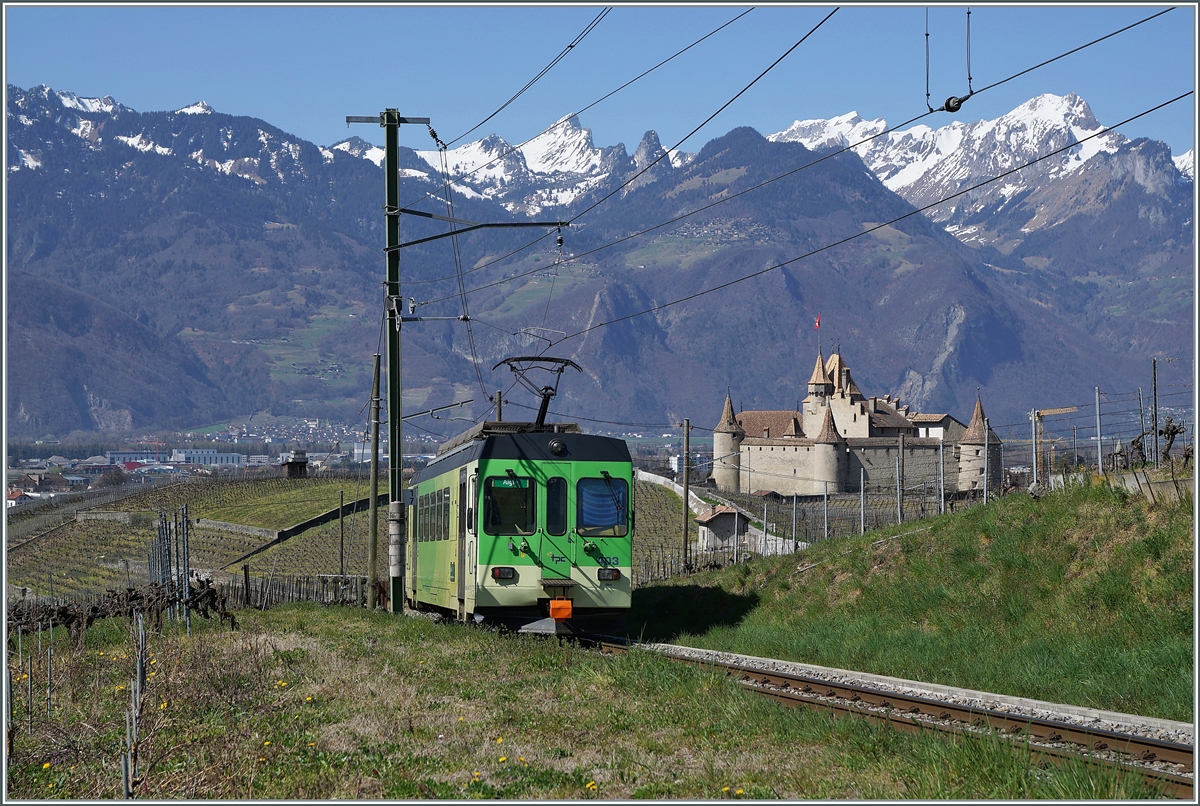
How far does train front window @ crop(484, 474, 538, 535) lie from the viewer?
21.2 m

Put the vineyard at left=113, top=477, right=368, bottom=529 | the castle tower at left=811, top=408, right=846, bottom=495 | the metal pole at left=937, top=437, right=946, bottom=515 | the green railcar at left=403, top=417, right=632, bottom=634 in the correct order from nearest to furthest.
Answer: the green railcar at left=403, top=417, right=632, bottom=634, the metal pole at left=937, top=437, right=946, bottom=515, the vineyard at left=113, top=477, right=368, bottom=529, the castle tower at left=811, top=408, right=846, bottom=495

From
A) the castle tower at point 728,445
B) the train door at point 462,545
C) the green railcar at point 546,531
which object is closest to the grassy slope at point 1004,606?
the green railcar at point 546,531

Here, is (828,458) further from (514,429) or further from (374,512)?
(514,429)

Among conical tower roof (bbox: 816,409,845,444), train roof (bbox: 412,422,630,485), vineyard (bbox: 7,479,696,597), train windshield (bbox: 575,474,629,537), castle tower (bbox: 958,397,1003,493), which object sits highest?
conical tower roof (bbox: 816,409,845,444)

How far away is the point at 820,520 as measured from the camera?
94.3 m

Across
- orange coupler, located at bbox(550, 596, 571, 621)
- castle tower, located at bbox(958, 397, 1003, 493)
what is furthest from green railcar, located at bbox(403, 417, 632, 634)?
castle tower, located at bbox(958, 397, 1003, 493)

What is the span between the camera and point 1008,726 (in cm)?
1179

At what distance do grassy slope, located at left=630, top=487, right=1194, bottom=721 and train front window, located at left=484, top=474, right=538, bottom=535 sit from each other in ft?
12.4

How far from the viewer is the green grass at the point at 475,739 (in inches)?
370

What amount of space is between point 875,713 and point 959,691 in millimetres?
1992

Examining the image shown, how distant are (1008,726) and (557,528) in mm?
10703

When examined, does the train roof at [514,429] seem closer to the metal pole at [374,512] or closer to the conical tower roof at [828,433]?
the metal pole at [374,512]

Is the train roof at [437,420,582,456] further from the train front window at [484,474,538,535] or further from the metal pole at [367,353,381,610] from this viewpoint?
the metal pole at [367,353,381,610]

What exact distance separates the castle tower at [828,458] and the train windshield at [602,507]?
126 meters
